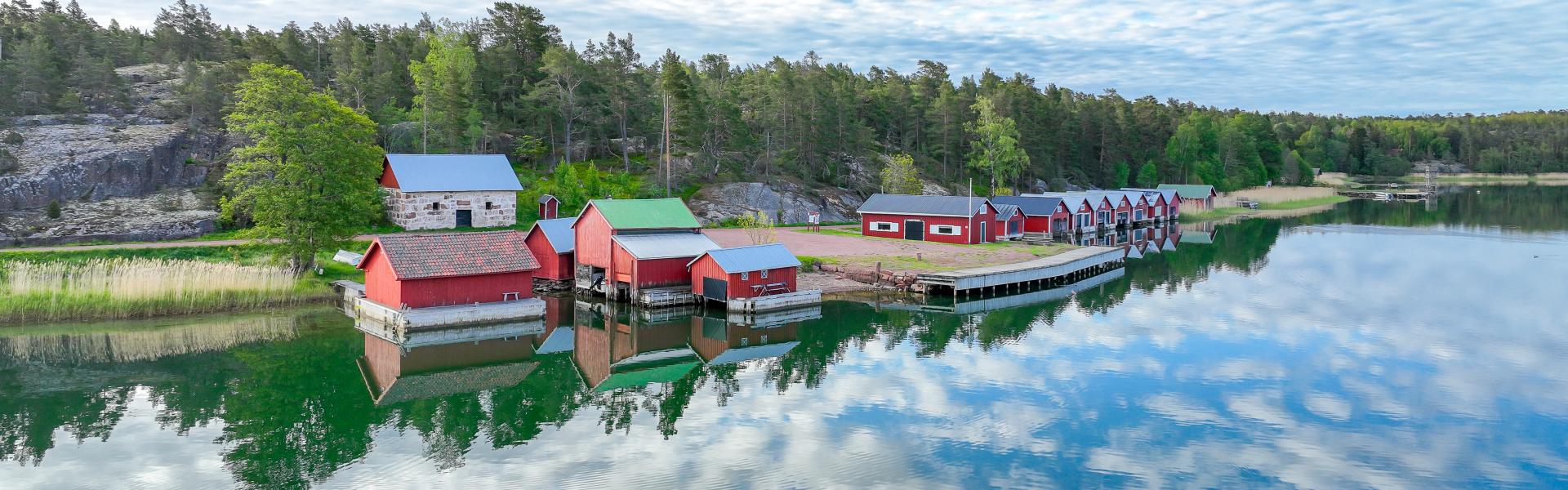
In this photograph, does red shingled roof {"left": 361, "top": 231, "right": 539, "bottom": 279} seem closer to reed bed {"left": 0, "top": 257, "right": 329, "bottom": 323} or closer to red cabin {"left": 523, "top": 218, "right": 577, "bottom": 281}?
reed bed {"left": 0, "top": 257, "right": 329, "bottom": 323}

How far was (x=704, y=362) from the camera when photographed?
26.6 meters

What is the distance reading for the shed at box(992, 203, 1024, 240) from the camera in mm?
56125

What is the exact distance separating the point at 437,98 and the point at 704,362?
132 ft

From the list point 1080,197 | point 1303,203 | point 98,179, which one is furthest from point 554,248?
point 1303,203

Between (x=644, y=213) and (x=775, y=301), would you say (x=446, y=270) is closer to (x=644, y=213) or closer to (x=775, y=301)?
(x=644, y=213)

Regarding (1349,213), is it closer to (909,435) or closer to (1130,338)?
(1130,338)

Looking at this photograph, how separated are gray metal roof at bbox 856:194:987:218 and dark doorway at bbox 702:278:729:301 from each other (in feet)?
75.1

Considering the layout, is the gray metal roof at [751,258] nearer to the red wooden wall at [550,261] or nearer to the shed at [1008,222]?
the red wooden wall at [550,261]

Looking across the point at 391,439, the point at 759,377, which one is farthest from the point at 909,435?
the point at 391,439

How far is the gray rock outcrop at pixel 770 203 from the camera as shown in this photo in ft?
196

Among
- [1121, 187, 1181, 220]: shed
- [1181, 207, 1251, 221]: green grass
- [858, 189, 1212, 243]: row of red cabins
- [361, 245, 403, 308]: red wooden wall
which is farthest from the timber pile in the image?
[1181, 207, 1251, 221]: green grass

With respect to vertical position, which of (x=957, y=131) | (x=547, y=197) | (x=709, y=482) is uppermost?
(x=957, y=131)

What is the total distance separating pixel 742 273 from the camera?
3350 cm

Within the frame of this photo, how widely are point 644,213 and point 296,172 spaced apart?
12.7m
